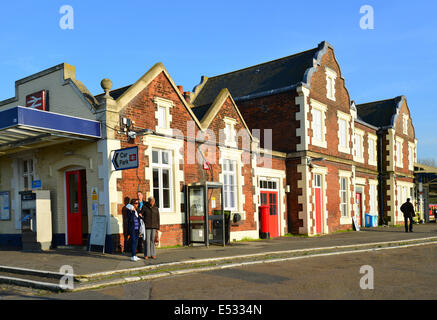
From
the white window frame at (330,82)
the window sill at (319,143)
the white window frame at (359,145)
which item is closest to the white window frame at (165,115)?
the window sill at (319,143)

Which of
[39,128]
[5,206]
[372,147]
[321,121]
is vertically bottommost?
[5,206]

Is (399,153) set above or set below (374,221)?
above

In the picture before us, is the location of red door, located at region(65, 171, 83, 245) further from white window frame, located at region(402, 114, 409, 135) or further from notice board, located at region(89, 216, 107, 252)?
white window frame, located at region(402, 114, 409, 135)

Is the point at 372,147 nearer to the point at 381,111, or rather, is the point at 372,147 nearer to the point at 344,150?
the point at 381,111

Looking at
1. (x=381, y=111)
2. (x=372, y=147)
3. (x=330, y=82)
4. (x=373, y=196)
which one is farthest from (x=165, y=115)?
(x=381, y=111)

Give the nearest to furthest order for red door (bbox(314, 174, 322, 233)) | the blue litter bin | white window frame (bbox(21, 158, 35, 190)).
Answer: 1. white window frame (bbox(21, 158, 35, 190))
2. red door (bbox(314, 174, 322, 233))
3. the blue litter bin

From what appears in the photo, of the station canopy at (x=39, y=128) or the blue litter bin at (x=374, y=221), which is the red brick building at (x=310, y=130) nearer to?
the blue litter bin at (x=374, y=221)

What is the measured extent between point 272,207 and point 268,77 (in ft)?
23.8

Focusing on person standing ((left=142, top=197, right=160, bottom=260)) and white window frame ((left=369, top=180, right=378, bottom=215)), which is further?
white window frame ((left=369, top=180, right=378, bottom=215))

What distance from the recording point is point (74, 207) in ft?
46.9

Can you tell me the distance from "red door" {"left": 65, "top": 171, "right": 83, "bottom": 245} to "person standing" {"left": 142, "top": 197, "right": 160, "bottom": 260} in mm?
3370

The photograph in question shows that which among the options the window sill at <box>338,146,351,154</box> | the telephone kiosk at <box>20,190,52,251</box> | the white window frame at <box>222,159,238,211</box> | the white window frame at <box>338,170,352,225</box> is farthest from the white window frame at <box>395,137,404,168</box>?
the telephone kiosk at <box>20,190,52,251</box>

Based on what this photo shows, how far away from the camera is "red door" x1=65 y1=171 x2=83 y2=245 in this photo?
46.3 feet

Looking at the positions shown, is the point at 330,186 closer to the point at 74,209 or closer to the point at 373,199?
the point at 373,199
